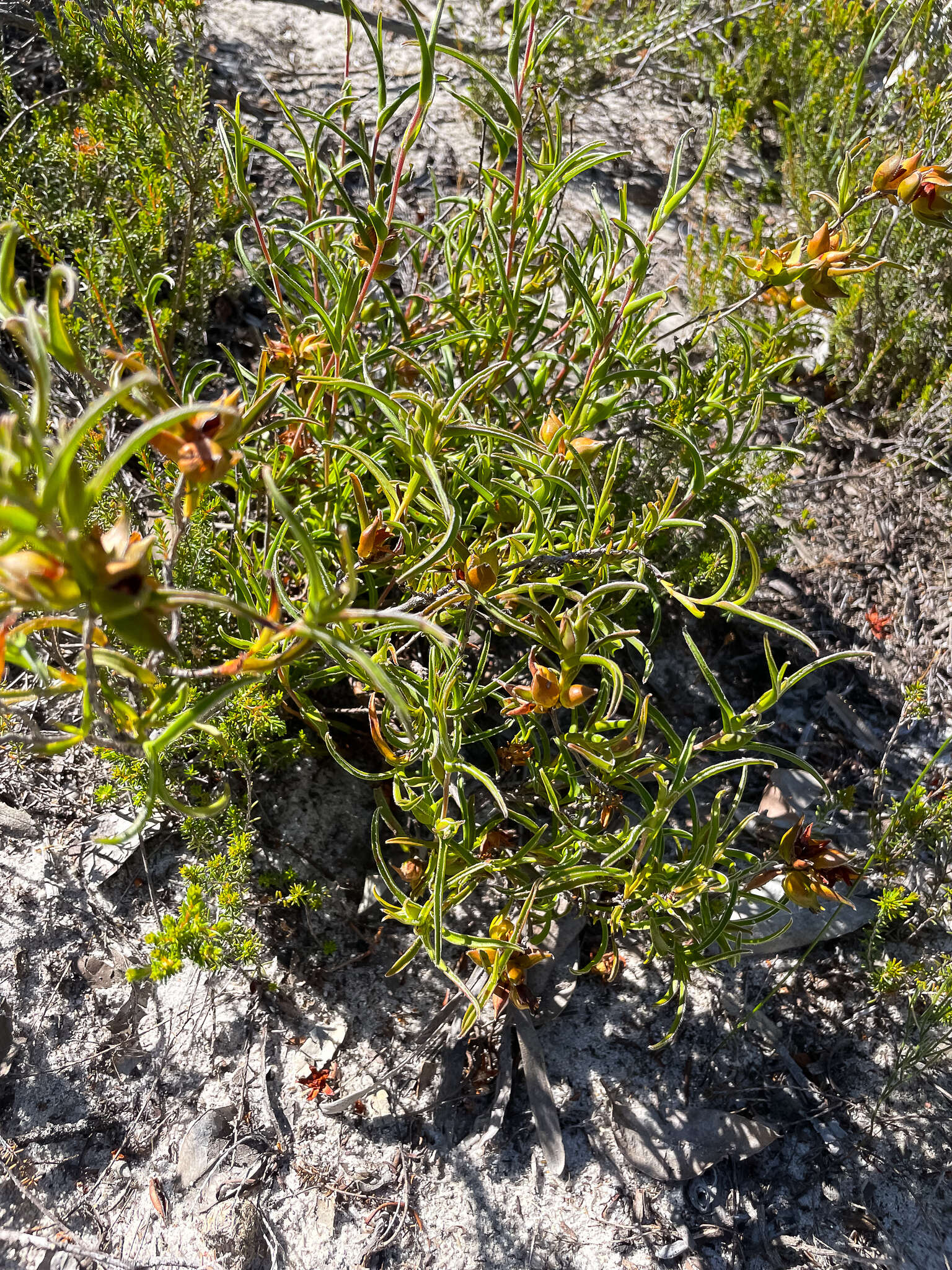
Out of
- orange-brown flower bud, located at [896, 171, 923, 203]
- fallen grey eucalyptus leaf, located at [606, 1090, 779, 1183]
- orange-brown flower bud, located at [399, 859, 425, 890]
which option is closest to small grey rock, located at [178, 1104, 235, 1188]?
orange-brown flower bud, located at [399, 859, 425, 890]

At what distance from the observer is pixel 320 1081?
1828 millimetres

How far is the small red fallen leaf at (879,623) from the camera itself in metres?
2.60

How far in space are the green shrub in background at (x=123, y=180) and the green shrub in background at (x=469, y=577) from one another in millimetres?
188

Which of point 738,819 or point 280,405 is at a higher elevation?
point 280,405

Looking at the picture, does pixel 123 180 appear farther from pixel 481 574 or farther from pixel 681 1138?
pixel 681 1138

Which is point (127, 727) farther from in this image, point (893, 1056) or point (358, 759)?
point (893, 1056)

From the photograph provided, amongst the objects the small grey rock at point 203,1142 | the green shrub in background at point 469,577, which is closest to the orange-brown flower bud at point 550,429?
the green shrub in background at point 469,577

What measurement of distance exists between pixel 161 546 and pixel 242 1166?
125 cm

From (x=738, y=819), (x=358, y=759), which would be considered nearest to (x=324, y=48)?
(x=358, y=759)

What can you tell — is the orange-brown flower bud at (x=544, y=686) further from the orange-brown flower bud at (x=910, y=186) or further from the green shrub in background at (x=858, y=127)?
the green shrub in background at (x=858, y=127)

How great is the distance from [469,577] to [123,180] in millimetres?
1865

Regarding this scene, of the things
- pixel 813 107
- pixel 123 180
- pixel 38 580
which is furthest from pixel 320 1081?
pixel 813 107

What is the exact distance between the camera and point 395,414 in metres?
1.57

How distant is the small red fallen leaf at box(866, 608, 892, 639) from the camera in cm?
260
